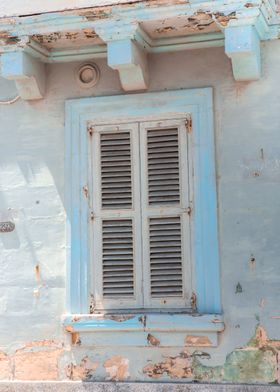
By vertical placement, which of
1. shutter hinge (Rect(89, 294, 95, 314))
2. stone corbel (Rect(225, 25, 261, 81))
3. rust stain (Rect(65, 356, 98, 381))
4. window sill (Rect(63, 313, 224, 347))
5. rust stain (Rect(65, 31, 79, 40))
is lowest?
rust stain (Rect(65, 356, 98, 381))

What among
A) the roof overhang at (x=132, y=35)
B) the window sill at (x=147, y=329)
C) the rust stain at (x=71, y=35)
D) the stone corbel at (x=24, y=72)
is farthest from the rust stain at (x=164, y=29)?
the window sill at (x=147, y=329)

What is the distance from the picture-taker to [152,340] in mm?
6488

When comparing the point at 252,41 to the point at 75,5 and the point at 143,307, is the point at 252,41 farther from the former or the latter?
the point at 143,307

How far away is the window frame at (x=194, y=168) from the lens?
6.48 m

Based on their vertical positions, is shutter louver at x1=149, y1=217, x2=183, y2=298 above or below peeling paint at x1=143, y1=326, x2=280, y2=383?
above

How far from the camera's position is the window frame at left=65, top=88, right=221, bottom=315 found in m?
6.48

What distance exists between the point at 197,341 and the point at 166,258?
74 centimetres

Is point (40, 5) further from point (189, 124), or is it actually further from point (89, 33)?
point (189, 124)

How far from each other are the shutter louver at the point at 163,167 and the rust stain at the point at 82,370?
4.82 ft

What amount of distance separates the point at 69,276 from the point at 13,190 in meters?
0.96

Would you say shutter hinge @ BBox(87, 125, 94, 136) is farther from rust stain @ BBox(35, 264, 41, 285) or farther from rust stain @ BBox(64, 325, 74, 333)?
rust stain @ BBox(64, 325, 74, 333)

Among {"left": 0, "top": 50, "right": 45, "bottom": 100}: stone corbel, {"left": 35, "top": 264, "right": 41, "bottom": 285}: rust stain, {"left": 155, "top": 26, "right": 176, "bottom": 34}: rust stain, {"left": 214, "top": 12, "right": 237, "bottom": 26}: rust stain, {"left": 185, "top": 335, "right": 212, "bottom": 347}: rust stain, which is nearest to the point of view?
{"left": 214, "top": 12, "right": 237, "bottom": 26}: rust stain

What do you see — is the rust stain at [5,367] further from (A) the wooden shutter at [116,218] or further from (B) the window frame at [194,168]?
(A) the wooden shutter at [116,218]

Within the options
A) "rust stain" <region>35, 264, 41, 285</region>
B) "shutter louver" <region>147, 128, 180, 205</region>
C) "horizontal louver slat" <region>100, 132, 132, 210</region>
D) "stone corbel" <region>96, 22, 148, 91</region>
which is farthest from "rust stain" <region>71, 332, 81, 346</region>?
"stone corbel" <region>96, 22, 148, 91</region>
